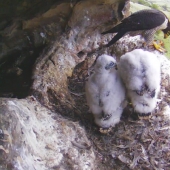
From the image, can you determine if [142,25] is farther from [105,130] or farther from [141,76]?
[105,130]

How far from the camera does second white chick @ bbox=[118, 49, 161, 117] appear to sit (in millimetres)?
1847

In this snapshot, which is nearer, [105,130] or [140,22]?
[105,130]

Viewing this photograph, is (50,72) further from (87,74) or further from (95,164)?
(95,164)

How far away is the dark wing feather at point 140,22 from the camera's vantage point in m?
2.19

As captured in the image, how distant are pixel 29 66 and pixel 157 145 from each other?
856 mm

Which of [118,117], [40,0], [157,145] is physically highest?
[40,0]

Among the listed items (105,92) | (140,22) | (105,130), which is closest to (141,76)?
(105,92)

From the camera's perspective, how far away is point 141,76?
185 cm

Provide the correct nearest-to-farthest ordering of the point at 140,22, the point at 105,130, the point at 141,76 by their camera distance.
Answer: the point at 141,76 → the point at 105,130 → the point at 140,22

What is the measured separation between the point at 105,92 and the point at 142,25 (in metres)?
0.61

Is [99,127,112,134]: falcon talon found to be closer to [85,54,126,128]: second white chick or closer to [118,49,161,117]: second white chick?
[85,54,126,128]: second white chick

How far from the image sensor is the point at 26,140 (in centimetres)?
143

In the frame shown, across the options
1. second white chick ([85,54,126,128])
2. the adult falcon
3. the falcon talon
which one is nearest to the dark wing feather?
the adult falcon

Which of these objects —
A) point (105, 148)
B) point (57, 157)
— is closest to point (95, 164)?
point (105, 148)
